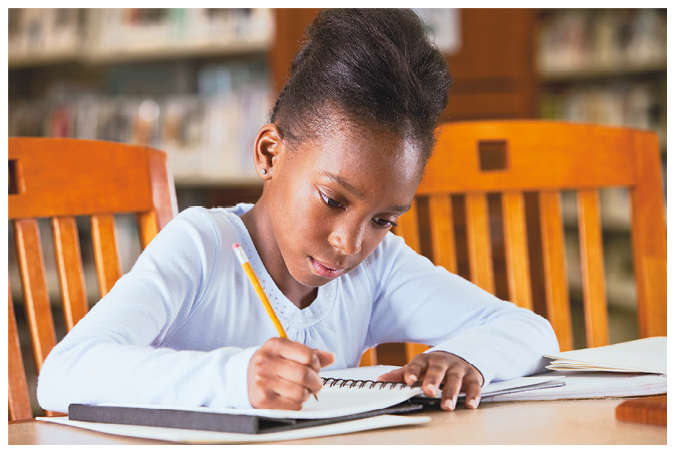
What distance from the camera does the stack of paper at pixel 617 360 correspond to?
717mm

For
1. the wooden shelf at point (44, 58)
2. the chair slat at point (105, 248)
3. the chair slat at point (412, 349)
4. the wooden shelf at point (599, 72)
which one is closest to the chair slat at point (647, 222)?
the chair slat at point (412, 349)

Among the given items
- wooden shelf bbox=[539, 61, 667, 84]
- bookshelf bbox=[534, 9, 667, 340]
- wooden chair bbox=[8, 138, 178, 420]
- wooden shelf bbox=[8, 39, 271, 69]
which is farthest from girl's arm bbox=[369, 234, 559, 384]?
wooden shelf bbox=[539, 61, 667, 84]

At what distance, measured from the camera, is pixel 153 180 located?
0.93 meters

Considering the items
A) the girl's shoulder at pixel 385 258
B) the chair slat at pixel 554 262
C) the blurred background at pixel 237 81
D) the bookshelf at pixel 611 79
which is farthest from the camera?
the bookshelf at pixel 611 79

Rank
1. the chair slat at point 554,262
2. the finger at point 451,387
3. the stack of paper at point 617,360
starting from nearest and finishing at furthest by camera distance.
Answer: the finger at point 451,387, the stack of paper at point 617,360, the chair slat at point 554,262

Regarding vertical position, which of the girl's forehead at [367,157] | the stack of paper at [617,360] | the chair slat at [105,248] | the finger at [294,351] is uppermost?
the girl's forehead at [367,157]

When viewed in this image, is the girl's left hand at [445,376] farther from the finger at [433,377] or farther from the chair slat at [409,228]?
the chair slat at [409,228]

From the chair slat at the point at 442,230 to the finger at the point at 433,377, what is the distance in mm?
408

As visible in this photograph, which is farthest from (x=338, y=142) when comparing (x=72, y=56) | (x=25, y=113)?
(x=25, y=113)

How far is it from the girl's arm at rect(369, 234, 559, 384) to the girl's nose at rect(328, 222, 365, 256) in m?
0.15

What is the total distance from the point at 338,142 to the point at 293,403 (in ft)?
0.99

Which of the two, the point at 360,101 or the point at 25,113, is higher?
the point at 25,113

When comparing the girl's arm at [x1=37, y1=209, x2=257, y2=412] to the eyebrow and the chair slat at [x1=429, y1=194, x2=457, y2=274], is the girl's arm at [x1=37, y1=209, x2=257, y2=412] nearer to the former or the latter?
the eyebrow

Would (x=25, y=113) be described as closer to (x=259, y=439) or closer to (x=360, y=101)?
(x=360, y=101)
